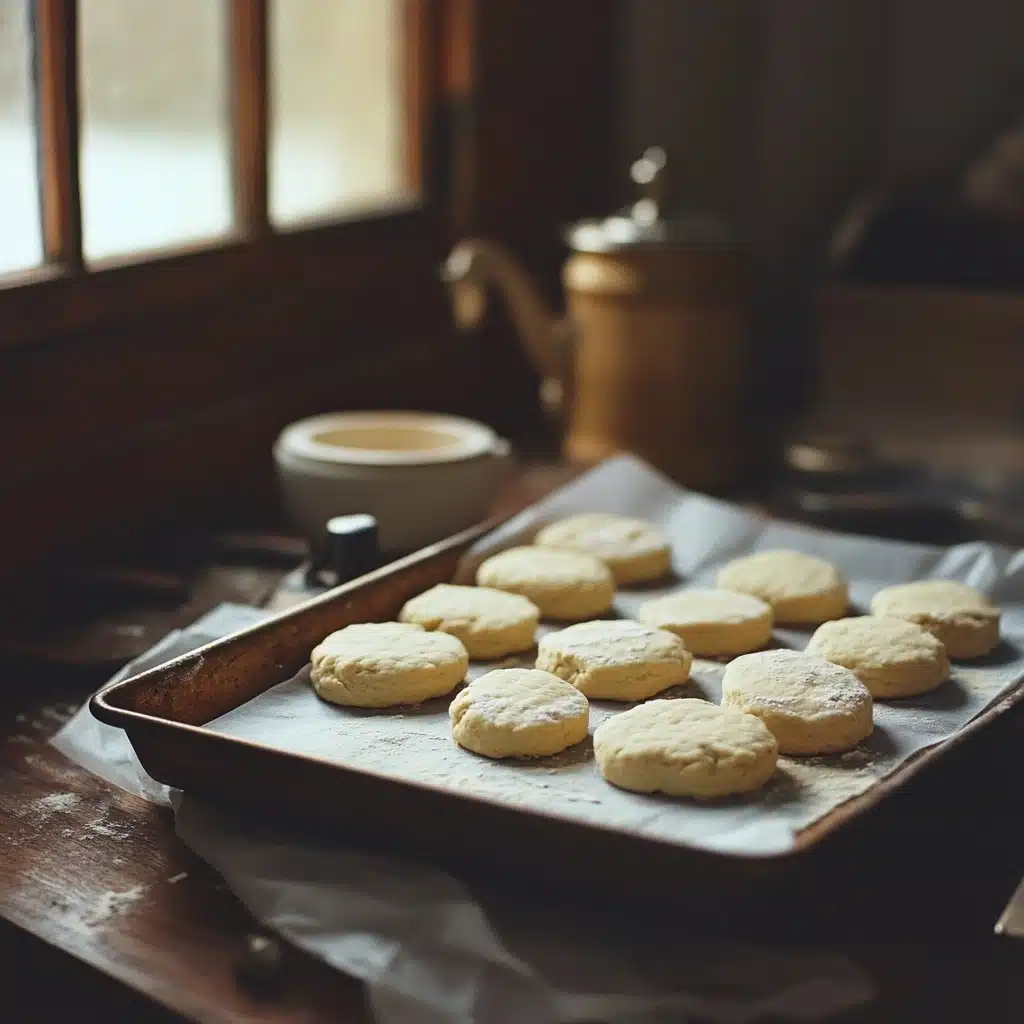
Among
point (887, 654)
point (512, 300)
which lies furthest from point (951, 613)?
point (512, 300)

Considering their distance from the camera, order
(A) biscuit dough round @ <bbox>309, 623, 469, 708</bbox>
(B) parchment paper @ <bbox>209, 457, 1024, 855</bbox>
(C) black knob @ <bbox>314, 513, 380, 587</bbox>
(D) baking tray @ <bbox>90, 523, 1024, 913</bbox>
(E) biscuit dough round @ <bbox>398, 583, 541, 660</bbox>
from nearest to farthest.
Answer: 1. (D) baking tray @ <bbox>90, 523, 1024, 913</bbox>
2. (B) parchment paper @ <bbox>209, 457, 1024, 855</bbox>
3. (A) biscuit dough round @ <bbox>309, 623, 469, 708</bbox>
4. (E) biscuit dough round @ <bbox>398, 583, 541, 660</bbox>
5. (C) black knob @ <bbox>314, 513, 380, 587</bbox>

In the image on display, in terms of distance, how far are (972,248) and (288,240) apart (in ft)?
3.23

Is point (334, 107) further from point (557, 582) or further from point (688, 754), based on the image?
point (688, 754)

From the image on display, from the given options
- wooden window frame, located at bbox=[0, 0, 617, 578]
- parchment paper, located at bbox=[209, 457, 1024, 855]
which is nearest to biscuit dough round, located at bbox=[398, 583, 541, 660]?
parchment paper, located at bbox=[209, 457, 1024, 855]

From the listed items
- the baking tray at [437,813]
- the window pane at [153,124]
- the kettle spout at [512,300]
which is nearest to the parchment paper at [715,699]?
the baking tray at [437,813]

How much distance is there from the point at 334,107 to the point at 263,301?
300 mm

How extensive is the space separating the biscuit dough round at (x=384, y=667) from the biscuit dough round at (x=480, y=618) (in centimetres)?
4

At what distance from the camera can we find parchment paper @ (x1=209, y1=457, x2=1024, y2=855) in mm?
896

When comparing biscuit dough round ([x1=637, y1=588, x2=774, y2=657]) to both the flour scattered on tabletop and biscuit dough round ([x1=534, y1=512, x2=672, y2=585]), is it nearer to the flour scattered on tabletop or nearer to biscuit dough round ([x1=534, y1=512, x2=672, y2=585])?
biscuit dough round ([x1=534, y1=512, x2=672, y2=585])

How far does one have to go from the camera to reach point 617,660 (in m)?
1.09

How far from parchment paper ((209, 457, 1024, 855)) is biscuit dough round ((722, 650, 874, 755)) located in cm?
2

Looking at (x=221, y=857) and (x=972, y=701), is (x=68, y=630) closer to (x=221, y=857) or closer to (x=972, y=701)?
(x=221, y=857)

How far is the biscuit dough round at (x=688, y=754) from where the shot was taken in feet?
2.97

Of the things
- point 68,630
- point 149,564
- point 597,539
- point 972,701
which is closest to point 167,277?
point 149,564
